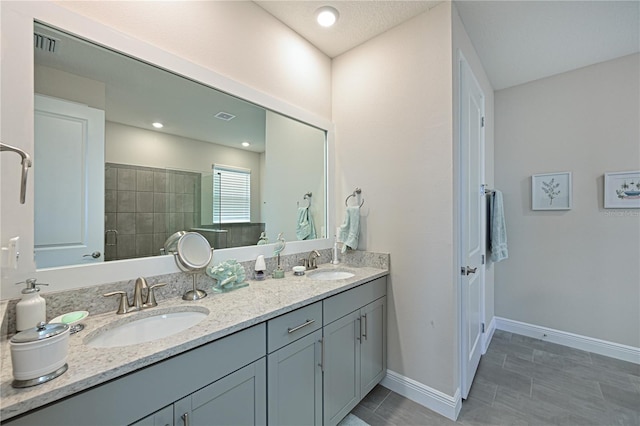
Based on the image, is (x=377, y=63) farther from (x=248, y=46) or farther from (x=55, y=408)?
(x=55, y=408)

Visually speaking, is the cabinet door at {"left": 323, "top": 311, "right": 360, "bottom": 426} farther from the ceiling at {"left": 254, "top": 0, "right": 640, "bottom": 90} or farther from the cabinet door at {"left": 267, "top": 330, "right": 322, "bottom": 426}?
the ceiling at {"left": 254, "top": 0, "right": 640, "bottom": 90}

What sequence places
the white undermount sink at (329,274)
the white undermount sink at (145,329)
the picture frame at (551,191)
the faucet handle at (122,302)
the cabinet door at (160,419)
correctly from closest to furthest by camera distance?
the cabinet door at (160,419)
the white undermount sink at (145,329)
the faucet handle at (122,302)
the white undermount sink at (329,274)
the picture frame at (551,191)

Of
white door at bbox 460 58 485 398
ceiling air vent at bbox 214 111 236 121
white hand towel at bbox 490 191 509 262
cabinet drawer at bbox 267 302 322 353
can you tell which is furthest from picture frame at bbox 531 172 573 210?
ceiling air vent at bbox 214 111 236 121

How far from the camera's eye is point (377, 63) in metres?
2.14

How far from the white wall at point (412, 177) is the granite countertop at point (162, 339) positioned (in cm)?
50

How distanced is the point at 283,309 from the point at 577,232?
9.99 ft

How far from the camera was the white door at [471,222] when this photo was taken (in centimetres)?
187

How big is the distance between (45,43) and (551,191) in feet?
12.8

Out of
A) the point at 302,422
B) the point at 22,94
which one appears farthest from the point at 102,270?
the point at 302,422

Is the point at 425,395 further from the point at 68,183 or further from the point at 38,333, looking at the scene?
the point at 68,183

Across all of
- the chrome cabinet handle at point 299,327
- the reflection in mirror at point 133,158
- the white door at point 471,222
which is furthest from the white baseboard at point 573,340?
the reflection in mirror at point 133,158

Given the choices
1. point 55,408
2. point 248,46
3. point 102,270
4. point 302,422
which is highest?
point 248,46

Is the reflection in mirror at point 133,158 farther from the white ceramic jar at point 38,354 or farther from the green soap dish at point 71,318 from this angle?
the white ceramic jar at point 38,354

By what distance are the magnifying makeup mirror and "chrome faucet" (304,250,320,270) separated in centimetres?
81
